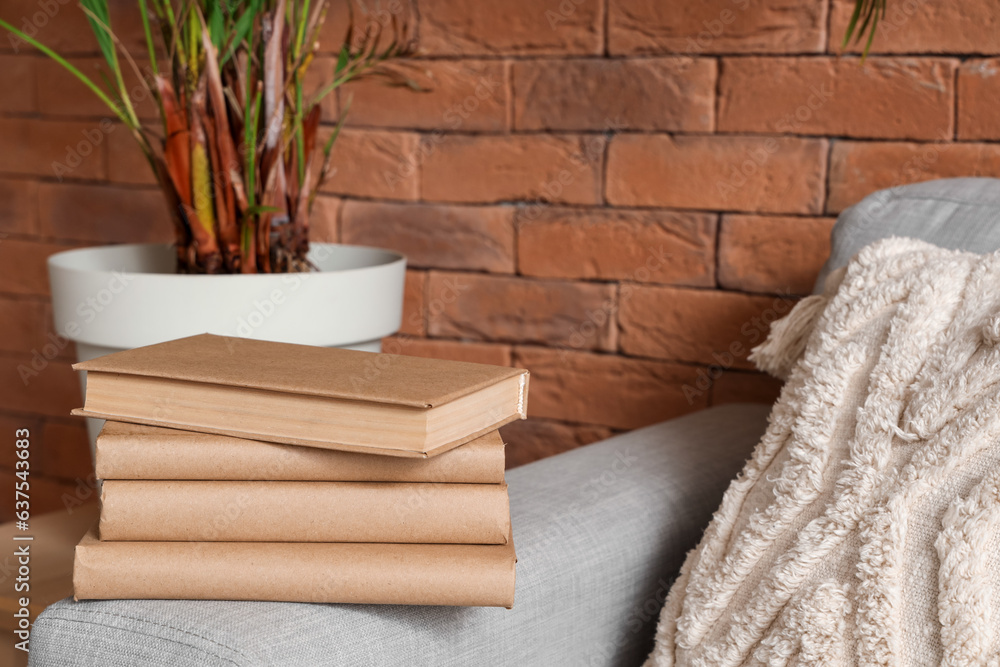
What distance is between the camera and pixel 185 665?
547 mm

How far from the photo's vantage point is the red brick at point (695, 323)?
1255 millimetres

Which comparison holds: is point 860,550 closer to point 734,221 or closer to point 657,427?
point 657,427

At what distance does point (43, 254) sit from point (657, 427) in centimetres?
137

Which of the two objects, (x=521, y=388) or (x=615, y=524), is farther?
(x=615, y=524)

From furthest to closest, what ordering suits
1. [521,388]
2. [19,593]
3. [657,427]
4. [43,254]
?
[43,254]
[657,427]
[19,593]
[521,388]

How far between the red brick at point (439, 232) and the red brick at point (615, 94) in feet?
0.53

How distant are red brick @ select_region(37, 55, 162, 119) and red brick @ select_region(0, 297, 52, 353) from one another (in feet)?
1.30

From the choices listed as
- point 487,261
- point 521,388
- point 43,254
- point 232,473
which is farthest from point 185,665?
point 43,254

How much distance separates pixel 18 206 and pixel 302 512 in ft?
4.97

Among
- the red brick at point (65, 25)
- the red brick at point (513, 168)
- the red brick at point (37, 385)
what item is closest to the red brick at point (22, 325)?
the red brick at point (37, 385)

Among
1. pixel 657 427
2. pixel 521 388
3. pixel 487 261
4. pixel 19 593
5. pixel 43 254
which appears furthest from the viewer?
pixel 43 254

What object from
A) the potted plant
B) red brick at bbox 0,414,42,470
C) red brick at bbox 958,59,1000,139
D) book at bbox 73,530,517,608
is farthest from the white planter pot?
red brick at bbox 0,414,42,470

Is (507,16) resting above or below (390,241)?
above

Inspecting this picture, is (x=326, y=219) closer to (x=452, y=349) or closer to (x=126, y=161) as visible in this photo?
(x=452, y=349)
